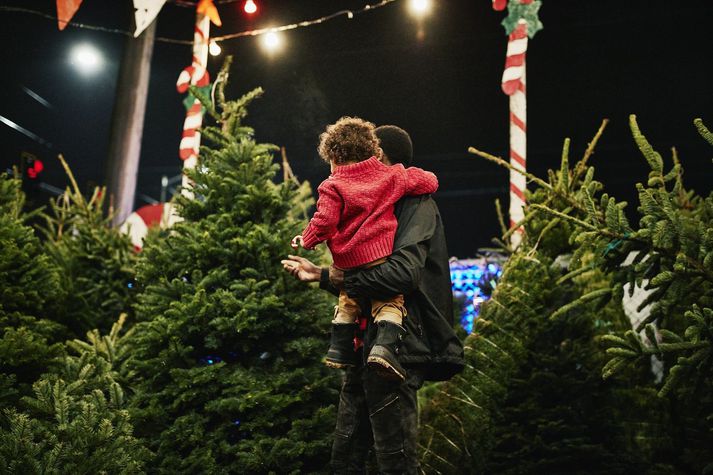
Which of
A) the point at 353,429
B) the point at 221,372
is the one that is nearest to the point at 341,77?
the point at 221,372

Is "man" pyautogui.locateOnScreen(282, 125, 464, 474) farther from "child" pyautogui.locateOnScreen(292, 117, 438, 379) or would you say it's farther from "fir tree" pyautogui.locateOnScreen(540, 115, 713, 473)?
"fir tree" pyautogui.locateOnScreen(540, 115, 713, 473)

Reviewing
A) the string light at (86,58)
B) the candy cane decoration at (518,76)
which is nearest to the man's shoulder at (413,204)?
the candy cane decoration at (518,76)

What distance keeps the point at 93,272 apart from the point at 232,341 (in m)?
2.60

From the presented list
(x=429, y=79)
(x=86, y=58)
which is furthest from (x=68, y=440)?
(x=86, y=58)

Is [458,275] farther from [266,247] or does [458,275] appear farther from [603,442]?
[266,247]

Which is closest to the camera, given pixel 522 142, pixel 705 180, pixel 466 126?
pixel 522 142

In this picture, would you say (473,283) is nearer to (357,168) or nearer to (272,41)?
(357,168)

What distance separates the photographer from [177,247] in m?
3.95

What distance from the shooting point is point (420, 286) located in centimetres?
289

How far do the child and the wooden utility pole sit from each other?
7.00 meters

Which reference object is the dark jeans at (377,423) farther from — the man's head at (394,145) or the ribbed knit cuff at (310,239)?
the man's head at (394,145)

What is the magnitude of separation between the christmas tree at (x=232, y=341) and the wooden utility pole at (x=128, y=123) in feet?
18.2

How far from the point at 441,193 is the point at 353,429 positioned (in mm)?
18009

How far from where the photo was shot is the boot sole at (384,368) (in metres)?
2.56
